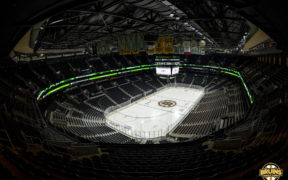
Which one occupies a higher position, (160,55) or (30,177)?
(160,55)

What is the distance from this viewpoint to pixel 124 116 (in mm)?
27688

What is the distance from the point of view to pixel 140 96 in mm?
37969

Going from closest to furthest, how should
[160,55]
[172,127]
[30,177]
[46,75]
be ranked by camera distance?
[30,177], [172,127], [46,75], [160,55]

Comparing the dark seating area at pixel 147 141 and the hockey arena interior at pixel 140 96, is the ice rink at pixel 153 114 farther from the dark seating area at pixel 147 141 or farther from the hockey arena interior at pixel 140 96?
the dark seating area at pixel 147 141

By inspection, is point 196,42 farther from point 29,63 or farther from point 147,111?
point 29,63

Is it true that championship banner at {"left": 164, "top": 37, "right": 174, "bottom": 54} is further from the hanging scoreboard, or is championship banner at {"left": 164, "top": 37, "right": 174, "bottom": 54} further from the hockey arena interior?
the hanging scoreboard

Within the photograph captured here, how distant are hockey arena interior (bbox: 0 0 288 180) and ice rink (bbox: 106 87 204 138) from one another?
0.64 feet

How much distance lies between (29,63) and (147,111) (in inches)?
863

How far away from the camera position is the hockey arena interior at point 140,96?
20.7 feet

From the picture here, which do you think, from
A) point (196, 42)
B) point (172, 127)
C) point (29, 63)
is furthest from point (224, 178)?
point (196, 42)
